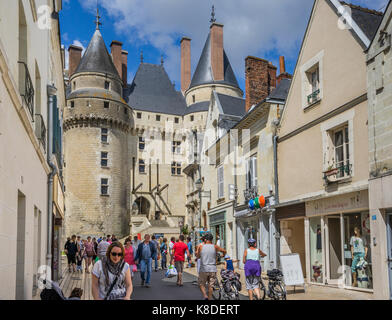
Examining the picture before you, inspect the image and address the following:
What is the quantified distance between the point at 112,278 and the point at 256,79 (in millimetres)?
18020

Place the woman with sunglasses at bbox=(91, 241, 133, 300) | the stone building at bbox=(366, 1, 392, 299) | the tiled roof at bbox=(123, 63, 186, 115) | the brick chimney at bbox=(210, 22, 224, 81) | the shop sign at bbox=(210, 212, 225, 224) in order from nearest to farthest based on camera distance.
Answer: the woman with sunglasses at bbox=(91, 241, 133, 300)
the stone building at bbox=(366, 1, 392, 299)
the shop sign at bbox=(210, 212, 225, 224)
the brick chimney at bbox=(210, 22, 224, 81)
the tiled roof at bbox=(123, 63, 186, 115)

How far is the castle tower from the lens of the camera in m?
44.2

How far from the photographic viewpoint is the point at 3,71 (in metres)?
4.71

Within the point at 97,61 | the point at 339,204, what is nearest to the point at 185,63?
the point at 97,61

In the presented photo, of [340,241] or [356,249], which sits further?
[340,241]

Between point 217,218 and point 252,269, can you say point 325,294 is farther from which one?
point 217,218

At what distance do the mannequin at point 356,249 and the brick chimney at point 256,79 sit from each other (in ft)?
35.5

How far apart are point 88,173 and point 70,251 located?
89.5ft

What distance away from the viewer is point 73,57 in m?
50.3

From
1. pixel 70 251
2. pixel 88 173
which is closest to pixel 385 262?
pixel 70 251

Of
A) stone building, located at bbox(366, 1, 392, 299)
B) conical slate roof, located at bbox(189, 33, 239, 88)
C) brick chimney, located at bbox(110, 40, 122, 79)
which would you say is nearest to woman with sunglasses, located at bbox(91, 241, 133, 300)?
stone building, located at bbox(366, 1, 392, 299)

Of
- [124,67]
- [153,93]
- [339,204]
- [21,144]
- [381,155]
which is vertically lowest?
[339,204]

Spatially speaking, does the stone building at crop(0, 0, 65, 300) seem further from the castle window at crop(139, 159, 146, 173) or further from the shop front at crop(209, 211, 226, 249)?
the castle window at crop(139, 159, 146, 173)

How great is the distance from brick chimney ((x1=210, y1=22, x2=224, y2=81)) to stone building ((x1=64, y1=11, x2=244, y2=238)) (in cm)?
10
